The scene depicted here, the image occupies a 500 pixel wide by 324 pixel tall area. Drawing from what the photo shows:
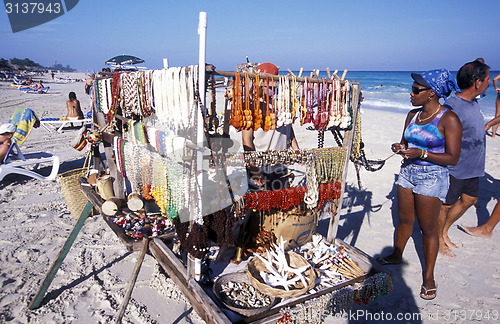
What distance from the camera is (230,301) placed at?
8.04 ft

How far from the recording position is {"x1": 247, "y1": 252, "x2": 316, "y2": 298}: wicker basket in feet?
7.84

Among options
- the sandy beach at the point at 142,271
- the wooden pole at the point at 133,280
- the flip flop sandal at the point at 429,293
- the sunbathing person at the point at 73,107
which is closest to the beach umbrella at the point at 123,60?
the sunbathing person at the point at 73,107

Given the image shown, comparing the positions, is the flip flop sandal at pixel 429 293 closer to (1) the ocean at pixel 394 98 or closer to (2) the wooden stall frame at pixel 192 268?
(2) the wooden stall frame at pixel 192 268

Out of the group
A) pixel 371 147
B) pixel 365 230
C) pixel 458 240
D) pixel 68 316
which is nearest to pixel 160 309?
pixel 68 316

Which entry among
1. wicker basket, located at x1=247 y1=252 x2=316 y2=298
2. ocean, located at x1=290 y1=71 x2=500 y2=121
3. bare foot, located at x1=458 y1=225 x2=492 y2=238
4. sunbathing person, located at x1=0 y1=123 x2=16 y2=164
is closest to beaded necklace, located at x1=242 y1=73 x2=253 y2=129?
wicker basket, located at x1=247 y1=252 x2=316 y2=298

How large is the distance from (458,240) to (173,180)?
160 inches

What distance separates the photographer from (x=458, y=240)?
14.1 ft

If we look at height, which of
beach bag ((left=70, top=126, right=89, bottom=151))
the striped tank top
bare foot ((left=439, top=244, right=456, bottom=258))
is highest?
the striped tank top

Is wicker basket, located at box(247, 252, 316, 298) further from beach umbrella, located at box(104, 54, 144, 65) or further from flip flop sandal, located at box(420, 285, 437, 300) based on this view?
beach umbrella, located at box(104, 54, 144, 65)

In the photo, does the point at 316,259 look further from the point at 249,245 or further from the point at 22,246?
the point at 22,246

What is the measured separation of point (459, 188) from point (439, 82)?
5.52 feet

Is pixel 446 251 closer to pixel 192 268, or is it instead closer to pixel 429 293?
pixel 429 293

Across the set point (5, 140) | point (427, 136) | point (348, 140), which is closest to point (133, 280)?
point (348, 140)

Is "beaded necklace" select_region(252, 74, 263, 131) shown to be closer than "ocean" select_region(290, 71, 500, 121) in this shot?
Yes
